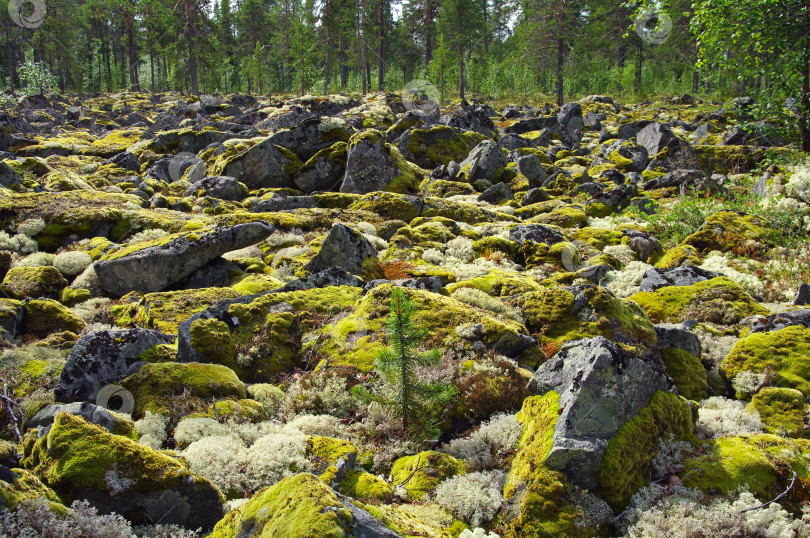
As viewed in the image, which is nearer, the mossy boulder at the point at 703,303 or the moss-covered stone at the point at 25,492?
the moss-covered stone at the point at 25,492

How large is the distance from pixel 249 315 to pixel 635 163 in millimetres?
25078

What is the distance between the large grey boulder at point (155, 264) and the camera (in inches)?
437

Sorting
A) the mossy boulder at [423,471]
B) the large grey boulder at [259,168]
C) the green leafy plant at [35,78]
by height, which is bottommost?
the mossy boulder at [423,471]

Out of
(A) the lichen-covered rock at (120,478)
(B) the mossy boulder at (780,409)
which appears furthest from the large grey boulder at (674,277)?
(A) the lichen-covered rock at (120,478)

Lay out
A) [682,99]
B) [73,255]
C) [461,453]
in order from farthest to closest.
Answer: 1. [682,99]
2. [73,255]
3. [461,453]

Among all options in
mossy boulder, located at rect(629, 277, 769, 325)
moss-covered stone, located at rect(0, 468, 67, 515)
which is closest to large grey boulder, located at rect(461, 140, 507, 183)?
mossy boulder, located at rect(629, 277, 769, 325)

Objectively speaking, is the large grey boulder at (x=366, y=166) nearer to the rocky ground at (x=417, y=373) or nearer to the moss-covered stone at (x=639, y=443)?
the rocky ground at (x=417, y=373)

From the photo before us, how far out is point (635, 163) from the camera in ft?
87.2

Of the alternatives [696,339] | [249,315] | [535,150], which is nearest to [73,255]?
[249,315]

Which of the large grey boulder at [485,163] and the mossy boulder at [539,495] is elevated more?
the large grey boulder at [485,163]

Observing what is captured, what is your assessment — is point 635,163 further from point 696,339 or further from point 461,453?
point 461,453

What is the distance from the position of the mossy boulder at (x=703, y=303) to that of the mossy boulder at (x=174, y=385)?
8.12 meters

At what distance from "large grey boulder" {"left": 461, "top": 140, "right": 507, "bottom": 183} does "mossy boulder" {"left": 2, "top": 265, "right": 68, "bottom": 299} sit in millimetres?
17666

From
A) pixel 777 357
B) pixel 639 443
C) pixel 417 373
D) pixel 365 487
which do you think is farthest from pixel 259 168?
pixel 639 443
